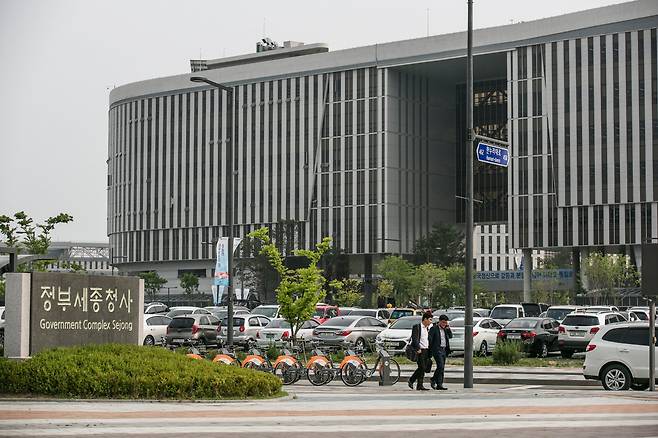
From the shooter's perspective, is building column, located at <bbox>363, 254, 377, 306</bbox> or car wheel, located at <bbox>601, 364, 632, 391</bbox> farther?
building column, located at <bbox>363, 254, 377, 306</bbox>

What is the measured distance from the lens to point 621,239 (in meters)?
101

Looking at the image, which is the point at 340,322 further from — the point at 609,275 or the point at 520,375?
the point at 609,275

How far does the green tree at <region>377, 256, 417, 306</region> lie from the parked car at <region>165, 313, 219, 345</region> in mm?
56391

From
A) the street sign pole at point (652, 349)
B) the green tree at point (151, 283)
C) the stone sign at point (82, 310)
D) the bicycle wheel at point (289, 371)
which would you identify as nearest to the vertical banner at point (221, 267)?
the bicycle wheel at point (289, 371)

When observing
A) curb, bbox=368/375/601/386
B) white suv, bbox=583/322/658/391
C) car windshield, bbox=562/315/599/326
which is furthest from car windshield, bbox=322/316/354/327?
white suv, bbox=583/322/658/391

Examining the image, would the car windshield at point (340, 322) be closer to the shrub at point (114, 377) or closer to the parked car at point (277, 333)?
the parked car at point (277, 333)

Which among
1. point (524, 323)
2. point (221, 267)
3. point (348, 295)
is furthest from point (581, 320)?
point (348, 295)

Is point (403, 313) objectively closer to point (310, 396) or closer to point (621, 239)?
point (310, 396)

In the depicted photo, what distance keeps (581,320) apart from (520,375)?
9479 millimetres

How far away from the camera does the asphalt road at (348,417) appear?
15.5m

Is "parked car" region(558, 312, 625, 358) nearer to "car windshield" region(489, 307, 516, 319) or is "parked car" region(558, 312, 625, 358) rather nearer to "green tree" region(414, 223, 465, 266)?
"car windshield" region(489, 307, 516, 319)

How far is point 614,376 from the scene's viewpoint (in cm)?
2620

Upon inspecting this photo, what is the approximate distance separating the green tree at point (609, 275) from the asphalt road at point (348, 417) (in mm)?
72237

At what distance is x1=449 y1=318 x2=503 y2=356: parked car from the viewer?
4209 cm
